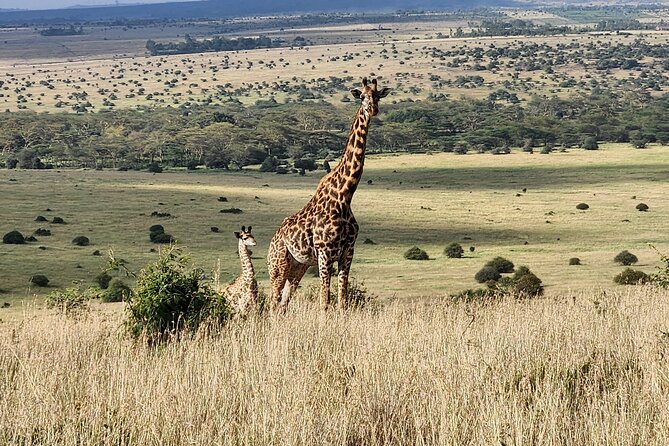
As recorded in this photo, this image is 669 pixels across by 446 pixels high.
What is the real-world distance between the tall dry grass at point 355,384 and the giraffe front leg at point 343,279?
1892mm

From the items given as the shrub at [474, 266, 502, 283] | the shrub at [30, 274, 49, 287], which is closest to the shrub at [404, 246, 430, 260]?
the shrub at [474, 266, 502, 283]

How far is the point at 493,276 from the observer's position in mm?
43625

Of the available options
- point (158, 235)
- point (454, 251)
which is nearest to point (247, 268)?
point (454, 251)

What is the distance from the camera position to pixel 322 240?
13.6 m

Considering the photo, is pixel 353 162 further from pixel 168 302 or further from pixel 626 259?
pixel 626 259

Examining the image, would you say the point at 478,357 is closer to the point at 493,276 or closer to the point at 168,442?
the point at 168,442

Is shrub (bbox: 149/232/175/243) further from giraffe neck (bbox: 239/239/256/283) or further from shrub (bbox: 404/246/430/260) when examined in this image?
giraffe neck (bbox: 239/239/256/283)

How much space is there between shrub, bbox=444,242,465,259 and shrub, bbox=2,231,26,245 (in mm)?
20700

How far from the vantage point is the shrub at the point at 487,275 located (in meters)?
43.2

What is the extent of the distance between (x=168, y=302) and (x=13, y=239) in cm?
4566

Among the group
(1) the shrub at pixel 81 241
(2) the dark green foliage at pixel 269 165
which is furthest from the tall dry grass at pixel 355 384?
(2) the dark green foliage at pixel 269 165

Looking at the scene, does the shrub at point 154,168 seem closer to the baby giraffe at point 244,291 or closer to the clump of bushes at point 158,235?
the clump of bushes at point 158,235

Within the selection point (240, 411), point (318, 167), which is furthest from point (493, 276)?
point (318, 167)

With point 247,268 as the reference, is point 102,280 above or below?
below
